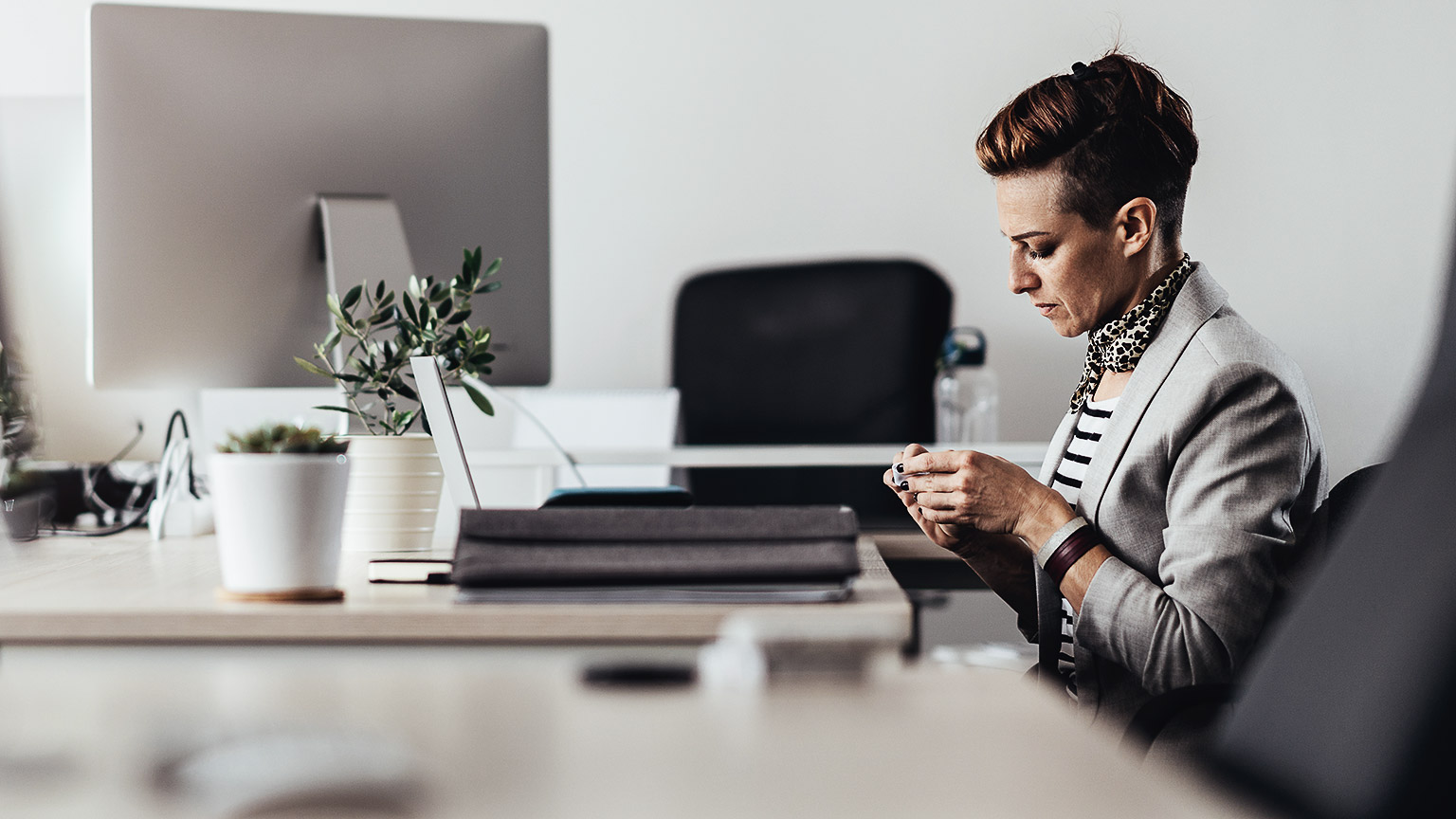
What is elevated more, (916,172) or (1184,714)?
(916,172)

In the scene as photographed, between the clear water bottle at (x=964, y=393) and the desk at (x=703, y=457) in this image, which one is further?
the clear water bottle at (x=964, y=393)

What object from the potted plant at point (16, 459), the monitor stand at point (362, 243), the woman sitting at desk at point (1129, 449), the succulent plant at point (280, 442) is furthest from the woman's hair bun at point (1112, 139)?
the potted plant at point (16, 459)

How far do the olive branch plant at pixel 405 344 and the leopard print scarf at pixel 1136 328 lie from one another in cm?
76

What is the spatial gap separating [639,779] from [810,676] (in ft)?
0.46

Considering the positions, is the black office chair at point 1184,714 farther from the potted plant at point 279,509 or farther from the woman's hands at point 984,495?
the potted plant at point 279,509

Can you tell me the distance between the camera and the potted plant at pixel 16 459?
154 cm

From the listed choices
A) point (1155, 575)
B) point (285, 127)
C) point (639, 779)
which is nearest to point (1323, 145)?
point (1155, 575)

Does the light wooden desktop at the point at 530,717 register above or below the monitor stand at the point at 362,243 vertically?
below

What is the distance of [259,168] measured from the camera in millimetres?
1354

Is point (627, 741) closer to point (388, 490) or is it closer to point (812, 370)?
point (388, 490)

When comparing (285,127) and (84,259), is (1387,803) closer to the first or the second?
(285,127)

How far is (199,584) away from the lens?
3.14 ft

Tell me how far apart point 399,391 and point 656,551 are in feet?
1.86

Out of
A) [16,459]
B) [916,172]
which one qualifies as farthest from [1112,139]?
[916,172]
